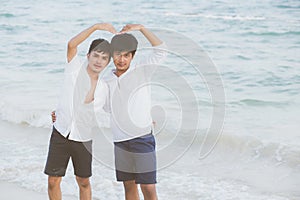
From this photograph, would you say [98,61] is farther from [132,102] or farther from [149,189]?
[149,189]

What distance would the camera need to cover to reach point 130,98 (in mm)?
Result: 3230

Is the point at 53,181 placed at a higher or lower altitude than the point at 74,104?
lower

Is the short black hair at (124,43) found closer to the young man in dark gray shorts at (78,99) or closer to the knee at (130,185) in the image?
the young man in dark gray shorts at (78,99)

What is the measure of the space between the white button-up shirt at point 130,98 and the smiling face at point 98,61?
8cm

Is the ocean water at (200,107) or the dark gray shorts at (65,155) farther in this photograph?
the ocean water at (200,107)

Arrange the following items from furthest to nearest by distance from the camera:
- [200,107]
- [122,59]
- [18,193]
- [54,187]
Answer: [200,107] < [18,193] < [54,187] < [122,59]

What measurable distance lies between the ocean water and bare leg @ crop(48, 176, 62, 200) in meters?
0.83

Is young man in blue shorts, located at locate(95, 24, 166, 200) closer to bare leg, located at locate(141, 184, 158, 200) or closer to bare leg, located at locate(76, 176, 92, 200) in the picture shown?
bare leg, located at locate(141, 184, 158, 200)

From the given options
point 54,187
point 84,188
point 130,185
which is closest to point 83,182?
point 84,188

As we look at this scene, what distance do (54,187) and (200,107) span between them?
411cm

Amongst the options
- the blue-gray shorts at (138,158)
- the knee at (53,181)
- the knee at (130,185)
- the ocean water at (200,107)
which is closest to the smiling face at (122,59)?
the blue-gray shorts at (138,158)

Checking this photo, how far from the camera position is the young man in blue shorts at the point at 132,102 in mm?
3225

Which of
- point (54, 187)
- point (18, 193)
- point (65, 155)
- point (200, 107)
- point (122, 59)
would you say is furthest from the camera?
point (200, 107)

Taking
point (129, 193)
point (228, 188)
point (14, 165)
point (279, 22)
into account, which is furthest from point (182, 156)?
point (279, 22)
